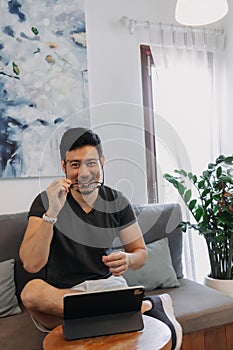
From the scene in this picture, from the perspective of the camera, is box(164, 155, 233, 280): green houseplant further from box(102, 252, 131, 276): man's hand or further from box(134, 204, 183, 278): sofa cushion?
box(102, 252, 131, 276): man's hand

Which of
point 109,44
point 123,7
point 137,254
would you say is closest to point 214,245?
point 137,254

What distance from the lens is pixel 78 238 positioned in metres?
1.65

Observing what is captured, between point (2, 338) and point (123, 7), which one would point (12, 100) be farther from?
point (2, 338)

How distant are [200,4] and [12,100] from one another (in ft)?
3.87

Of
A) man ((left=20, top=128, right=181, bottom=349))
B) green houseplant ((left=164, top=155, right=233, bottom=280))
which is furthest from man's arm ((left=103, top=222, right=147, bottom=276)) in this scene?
green houseplant ((left=164, top=155, right=233, bottom=280))

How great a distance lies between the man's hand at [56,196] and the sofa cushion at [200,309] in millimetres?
771

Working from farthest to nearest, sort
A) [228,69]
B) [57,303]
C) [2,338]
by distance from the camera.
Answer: [228,69] → [2,338] → [57,303]

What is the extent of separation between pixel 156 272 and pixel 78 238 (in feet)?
2.34

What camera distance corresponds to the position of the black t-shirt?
163 centimetres

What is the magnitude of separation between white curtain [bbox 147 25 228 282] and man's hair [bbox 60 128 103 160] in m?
1.15

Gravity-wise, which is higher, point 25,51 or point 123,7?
point 123,7

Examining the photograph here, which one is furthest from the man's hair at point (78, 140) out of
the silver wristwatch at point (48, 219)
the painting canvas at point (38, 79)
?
the painting canvas at point (38, 79)

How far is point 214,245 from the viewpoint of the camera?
2465 mm

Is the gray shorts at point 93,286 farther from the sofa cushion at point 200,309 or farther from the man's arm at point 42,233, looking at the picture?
the sofa cushion at point 200,309
